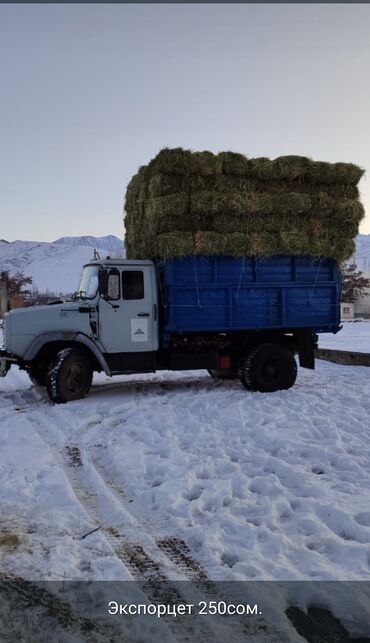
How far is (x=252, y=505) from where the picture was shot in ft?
14.7

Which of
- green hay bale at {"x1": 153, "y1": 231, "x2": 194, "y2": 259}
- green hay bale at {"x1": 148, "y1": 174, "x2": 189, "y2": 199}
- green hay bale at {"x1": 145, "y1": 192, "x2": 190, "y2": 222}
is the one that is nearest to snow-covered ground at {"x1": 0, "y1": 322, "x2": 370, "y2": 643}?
green hay bale at {"x1": 153, "y1": 231, "x2": 194, "y2": 259}

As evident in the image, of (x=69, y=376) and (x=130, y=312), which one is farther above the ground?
(x=130, y=312)

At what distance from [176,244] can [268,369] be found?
9.43 feet

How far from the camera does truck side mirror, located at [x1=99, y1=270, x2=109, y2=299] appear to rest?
9281 millimetres

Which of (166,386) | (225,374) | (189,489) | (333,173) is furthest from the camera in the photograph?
(225,374)

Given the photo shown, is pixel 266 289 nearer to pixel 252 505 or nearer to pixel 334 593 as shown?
pixel 252 505

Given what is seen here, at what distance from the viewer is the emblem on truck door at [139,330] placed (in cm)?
948

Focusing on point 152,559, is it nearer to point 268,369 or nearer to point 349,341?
point 268,369

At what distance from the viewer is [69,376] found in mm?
9000

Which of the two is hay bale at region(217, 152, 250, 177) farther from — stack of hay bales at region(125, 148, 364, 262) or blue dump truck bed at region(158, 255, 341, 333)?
blue dump truck bed at region(158, 255, 341, 333)

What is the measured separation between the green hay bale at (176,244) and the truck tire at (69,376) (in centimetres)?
232

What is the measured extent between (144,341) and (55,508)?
5.19m

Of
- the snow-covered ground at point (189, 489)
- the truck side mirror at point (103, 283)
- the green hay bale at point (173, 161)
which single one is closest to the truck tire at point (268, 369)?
the snow-covered ground at point (189, 489)

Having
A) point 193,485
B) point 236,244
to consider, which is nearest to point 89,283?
point 236,244
